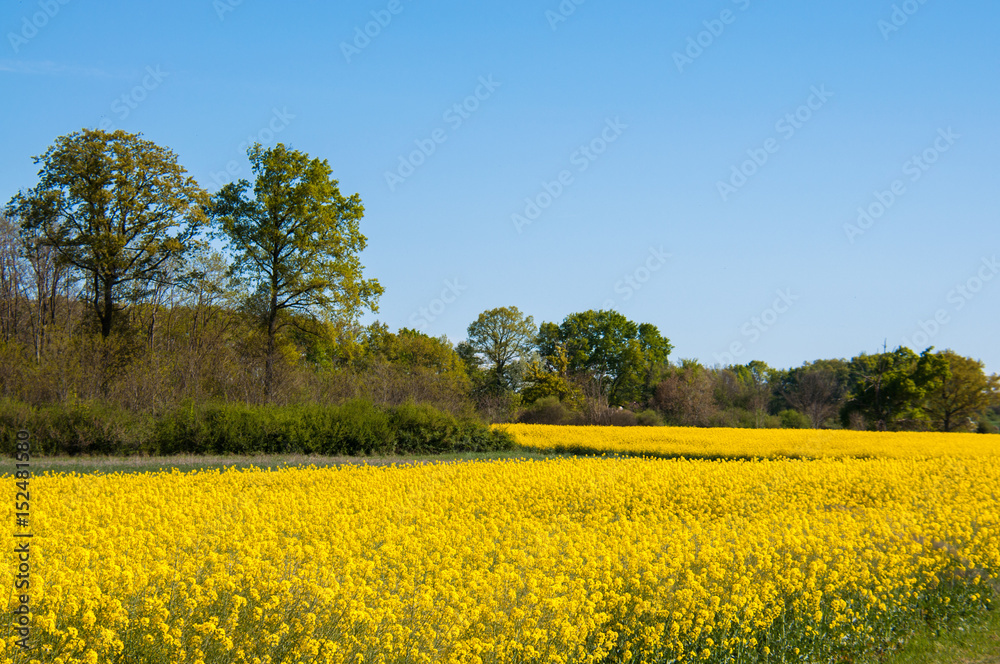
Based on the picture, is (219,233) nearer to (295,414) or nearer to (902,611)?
(295,414)

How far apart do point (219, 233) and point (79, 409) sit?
420 inches

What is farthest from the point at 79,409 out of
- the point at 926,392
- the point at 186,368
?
the point at 926,392

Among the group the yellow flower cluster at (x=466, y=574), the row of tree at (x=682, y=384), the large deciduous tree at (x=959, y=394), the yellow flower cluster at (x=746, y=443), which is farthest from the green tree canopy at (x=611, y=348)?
the yellow flower cluster at (x=466, y=574)

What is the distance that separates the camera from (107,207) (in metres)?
26.3

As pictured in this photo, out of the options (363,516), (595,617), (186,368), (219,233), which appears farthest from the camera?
(219,233)

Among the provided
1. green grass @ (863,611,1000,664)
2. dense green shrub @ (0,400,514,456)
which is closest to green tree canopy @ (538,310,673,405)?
dense green shrub @ (0,400,514,456)

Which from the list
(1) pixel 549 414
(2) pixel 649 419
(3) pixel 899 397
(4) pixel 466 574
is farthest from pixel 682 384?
(4) pixel 466 574

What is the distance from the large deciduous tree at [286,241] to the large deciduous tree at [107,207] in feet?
5.57

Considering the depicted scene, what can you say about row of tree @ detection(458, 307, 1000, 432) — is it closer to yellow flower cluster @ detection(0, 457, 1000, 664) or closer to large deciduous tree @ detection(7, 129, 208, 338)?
large deciduous tree @ detection(7, 129, 208, 338)

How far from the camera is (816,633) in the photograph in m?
6.38

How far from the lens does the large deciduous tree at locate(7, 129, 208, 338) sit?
1017 inches

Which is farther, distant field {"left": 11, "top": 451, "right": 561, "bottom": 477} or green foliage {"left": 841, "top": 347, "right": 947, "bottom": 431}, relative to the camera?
green foliage {"left": 841, "top": 347, "right": 947, "bottom": 431}

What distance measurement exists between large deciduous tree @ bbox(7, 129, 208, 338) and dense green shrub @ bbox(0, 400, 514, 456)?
8223 millimetres

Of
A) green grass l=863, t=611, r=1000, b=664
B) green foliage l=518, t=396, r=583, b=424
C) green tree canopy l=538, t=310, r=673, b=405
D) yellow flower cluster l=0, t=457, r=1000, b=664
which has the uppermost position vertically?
green tree canopy l=538, t=310, r=673, b=405
